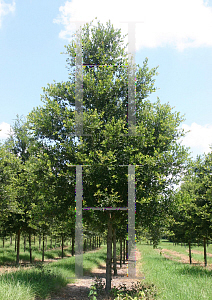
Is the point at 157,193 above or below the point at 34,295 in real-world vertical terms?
above

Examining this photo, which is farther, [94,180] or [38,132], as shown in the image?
[38,132]

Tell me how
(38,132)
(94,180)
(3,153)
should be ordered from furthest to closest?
1. (3,153)
2. (38,132)
3. (94,180)

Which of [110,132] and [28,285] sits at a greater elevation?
[110,132]

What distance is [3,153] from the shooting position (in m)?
16.1

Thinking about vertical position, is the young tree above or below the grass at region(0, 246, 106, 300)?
above

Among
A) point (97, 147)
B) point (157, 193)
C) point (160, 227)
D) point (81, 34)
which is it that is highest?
point (81, 34)

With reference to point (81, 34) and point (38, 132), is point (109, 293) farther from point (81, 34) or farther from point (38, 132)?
point (81, 34)

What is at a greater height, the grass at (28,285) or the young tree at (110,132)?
the young tree at (110,132)

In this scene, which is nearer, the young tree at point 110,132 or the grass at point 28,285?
the grass at point 28,285

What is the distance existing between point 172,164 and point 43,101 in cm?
586

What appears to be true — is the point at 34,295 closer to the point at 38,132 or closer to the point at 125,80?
the point at 38,132

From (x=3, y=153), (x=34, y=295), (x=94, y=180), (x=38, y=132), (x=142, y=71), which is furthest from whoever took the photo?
(x=3, y=153)

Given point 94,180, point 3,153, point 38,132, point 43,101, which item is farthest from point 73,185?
point 3,153

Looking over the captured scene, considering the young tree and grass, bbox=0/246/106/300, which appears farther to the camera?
the young tree
